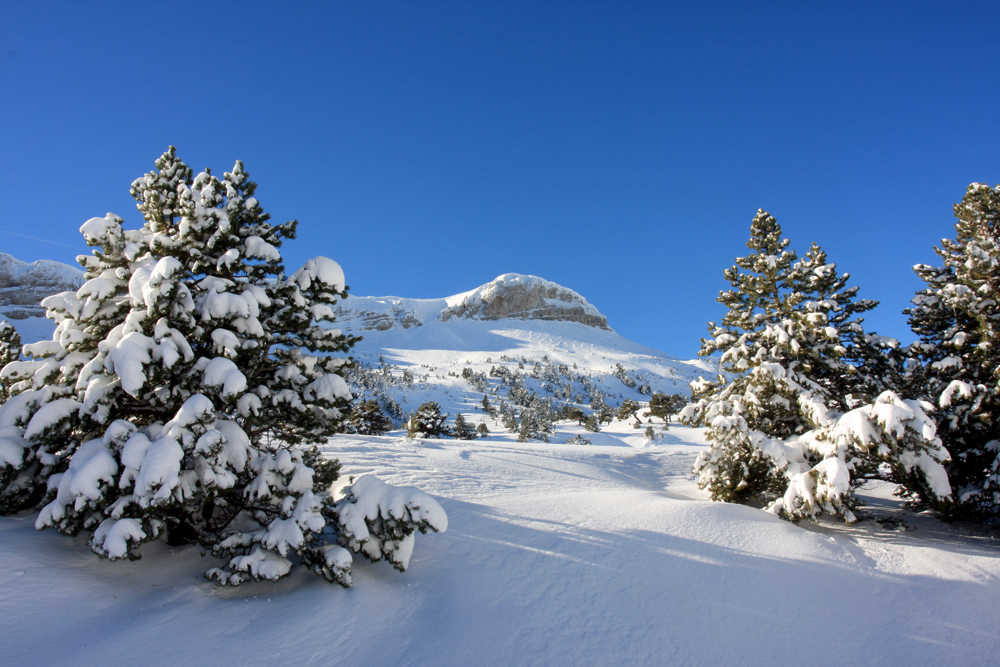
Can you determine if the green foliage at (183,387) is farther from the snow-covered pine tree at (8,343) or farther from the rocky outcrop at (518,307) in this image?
the rocky outcrop at (518,307)

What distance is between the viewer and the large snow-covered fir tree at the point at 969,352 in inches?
331

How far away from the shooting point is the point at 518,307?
639ft

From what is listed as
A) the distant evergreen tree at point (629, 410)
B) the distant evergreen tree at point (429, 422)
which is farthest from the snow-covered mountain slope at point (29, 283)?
the distant evergreen tree at point (629, 410)

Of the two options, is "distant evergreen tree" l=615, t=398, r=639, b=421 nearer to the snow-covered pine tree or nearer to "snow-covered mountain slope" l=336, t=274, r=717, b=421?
"snow-covered mountain slope" l=336, t=274, r=717, b=421

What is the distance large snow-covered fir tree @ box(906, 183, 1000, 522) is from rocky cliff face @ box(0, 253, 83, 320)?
15407 cm

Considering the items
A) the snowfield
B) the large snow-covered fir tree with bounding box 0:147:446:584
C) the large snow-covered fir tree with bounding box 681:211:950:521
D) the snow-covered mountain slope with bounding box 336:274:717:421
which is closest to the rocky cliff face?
the snow-covered mountain slope with bounding box 336:274:717:421

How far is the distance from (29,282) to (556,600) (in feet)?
580

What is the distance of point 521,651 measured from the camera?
4328mm

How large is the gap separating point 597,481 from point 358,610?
839 cm

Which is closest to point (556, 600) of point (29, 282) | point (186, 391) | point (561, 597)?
point (561, 597)

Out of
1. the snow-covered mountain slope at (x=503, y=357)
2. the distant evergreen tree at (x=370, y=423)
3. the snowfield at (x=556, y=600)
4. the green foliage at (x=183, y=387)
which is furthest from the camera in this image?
the snow-covered mountain slope at (x=503, y=357)

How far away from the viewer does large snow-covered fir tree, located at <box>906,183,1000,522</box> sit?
8.41 m

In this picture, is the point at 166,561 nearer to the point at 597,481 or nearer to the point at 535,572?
the point at 535,572

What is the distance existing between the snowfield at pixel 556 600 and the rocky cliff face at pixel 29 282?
14733cm
